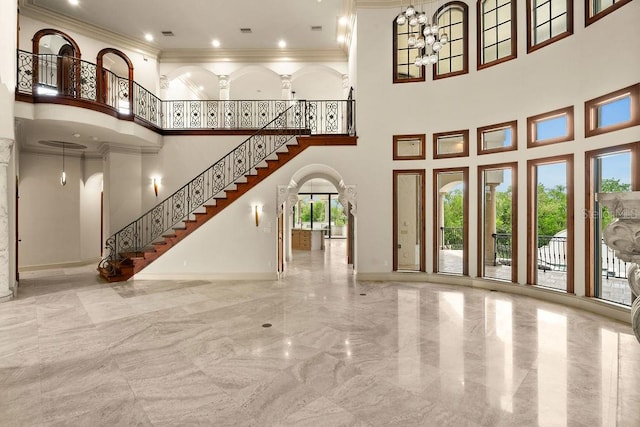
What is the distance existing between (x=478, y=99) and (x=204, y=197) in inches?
329

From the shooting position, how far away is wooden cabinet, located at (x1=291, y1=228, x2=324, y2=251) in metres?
15.9

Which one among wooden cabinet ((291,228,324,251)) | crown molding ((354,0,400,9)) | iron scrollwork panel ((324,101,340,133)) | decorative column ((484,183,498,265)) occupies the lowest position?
wooden cabinet ((291,228,324,251))

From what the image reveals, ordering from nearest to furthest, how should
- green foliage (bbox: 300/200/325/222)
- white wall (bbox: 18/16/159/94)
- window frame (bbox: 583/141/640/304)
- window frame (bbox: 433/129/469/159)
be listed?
window frame (bbox: 583/141/640/304) → window frame (bbox: 433/129/469/159) → white wall (bbox: 18/16/159/94) → green foliage (bbox: 300/200/325/222)

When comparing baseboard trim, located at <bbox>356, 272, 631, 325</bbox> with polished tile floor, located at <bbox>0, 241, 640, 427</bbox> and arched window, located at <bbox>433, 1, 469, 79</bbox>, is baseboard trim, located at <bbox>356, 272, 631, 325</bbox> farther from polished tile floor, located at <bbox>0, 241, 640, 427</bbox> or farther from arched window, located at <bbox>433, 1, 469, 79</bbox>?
arched window, located at <bbox>433, 1, 469, 79</bbox>

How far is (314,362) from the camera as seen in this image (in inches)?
156

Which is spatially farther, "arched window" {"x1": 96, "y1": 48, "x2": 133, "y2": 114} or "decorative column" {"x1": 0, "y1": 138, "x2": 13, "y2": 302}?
"arched window" {"x1": 96, "y1": 48, "x2": 133, "y2": 114}

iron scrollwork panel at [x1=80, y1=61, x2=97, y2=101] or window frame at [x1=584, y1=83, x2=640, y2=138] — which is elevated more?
iron scrollwork panel at [x1=80, y1=61, x2=97, y2=101]

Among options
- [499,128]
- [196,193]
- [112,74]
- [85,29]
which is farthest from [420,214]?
[85,29]

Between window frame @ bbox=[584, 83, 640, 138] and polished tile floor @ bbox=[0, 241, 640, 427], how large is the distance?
3307 mm

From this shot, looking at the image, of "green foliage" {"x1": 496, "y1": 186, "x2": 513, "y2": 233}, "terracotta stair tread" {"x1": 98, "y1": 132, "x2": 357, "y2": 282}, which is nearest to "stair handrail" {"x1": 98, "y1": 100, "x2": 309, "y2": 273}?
"terracotta stair tread" {"x1": 98, "y1": 132, "x2": 357, "y2": 282}

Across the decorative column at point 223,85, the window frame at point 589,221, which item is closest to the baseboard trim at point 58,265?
the decorative column at point 223,85

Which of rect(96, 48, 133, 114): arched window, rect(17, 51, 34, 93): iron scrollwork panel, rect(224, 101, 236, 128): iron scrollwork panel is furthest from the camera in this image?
rect(224, 101, 236, 128): iron scrollwork panel

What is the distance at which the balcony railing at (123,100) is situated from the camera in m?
7.78

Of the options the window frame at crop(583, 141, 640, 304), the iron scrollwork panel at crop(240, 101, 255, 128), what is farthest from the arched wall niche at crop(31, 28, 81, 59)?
the window frame at crop(583, 141, 640, 304)
